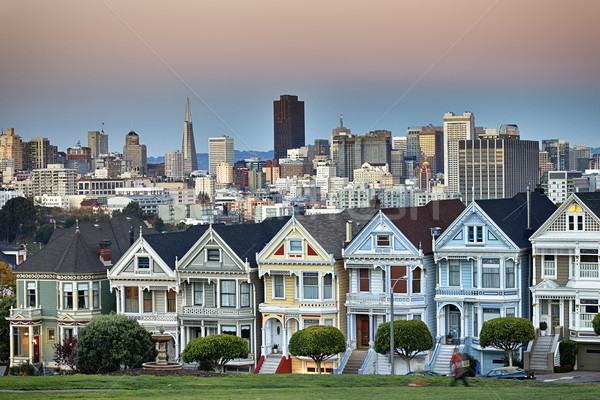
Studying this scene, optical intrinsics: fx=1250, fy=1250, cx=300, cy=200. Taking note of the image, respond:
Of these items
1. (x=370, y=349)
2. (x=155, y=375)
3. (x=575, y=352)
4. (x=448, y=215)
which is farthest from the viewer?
(x=448, y=215)

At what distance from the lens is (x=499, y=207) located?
5725 cm

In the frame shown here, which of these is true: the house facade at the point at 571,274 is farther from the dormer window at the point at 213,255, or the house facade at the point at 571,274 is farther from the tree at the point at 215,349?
the dormer window at the point at 213,255

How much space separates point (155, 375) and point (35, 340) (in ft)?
55.1

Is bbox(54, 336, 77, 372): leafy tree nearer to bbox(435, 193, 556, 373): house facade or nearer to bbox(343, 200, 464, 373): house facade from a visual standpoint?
bbox(343, 200, 464, 373): house facade

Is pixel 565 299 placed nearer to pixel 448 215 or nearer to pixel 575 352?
pixel 575 352

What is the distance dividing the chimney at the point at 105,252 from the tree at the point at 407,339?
1724 centimetres

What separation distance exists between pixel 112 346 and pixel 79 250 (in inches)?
345

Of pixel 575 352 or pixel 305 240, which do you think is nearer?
pixel 575 352

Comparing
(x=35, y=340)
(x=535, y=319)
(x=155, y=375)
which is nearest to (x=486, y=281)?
(x=535, y=319)

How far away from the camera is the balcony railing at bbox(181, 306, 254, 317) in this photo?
59719 millimetres

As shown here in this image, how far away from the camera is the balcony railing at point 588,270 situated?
5322 cm

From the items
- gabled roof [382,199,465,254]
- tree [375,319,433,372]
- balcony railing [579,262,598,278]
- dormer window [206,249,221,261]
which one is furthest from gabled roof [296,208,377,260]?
balcony railing [579,262,598,278]

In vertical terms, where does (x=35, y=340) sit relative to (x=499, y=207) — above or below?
below

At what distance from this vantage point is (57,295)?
64.6 meters
